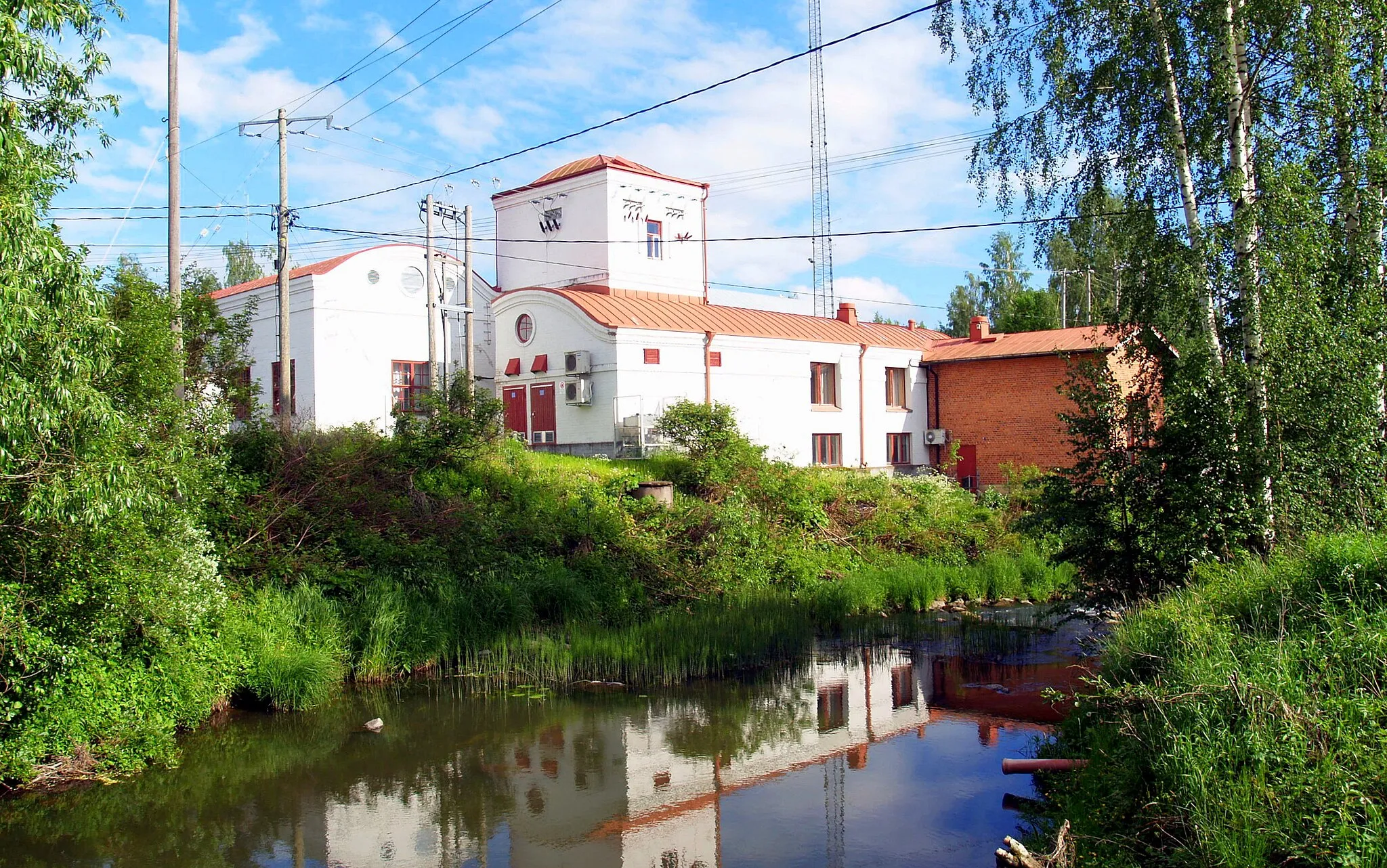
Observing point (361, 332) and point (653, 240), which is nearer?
point (361, 332)

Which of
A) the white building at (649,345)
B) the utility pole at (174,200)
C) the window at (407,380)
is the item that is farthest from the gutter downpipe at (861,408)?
the utility pole at (174,200)

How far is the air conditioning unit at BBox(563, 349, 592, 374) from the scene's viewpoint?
2641cm

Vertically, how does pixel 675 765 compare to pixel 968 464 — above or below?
below

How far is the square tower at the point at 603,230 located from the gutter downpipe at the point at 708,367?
4.10 metres

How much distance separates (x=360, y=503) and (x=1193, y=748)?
558 inches

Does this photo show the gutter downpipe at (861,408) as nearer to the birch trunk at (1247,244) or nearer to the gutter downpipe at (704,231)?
the gutter downpipe at (704,231)

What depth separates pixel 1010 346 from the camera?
1286 inches

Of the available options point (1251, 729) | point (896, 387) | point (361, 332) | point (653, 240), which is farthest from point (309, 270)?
point (1251, 729)

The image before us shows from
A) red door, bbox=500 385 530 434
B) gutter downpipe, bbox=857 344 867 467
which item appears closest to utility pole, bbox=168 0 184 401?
red door, bbox=500 385 530 434

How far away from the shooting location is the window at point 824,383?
31.9 m

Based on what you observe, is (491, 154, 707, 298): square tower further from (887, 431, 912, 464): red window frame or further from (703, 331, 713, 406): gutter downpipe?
(887, 431, 912, 464): red window frame

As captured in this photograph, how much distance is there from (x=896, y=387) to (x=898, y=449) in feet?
6.93

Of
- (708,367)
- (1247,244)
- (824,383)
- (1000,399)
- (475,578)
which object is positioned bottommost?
(475,578)

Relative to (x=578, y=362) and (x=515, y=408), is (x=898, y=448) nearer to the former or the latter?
(x=578, y=362)
